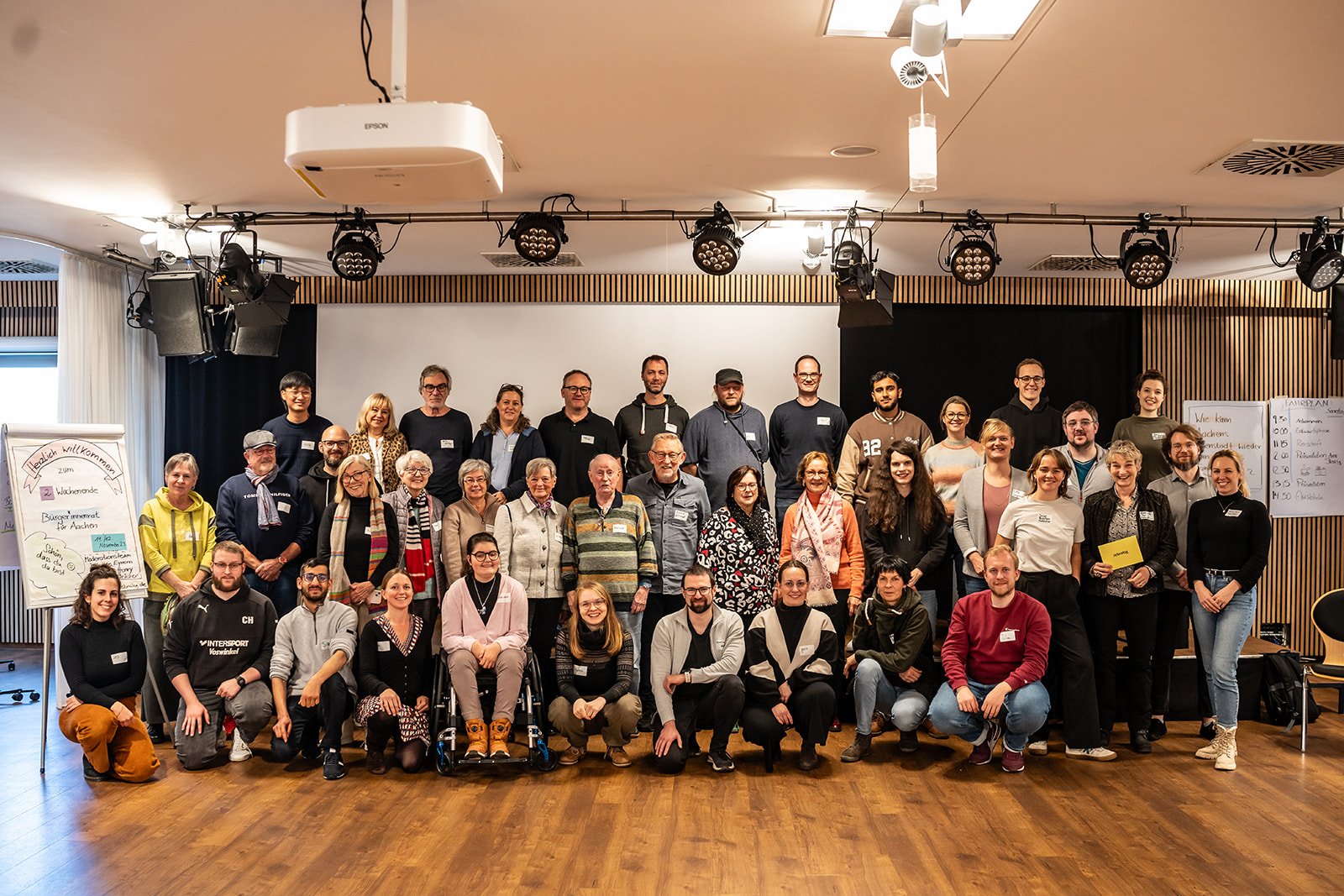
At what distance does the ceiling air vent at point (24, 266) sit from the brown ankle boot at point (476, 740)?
4.95m

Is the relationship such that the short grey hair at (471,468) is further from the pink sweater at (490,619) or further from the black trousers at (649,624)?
the black trousers at (649,624)

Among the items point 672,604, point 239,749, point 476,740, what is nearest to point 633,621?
point 672,604

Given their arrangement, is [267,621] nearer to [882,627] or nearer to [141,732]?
[141,732]

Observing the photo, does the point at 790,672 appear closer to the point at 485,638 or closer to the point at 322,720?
the point at 485,638

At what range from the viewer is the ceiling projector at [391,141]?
8.39ft

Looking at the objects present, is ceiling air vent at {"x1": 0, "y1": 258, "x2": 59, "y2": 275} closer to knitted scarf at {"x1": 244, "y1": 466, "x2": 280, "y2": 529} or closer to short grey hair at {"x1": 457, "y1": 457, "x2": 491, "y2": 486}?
knitted scarf at {"x1": 244, "y1": 466, "x2": 280, "y2": 529}

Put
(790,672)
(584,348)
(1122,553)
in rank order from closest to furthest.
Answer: (790,672), (1122,553), (584,348)

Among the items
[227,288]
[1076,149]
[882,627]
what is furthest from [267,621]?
[1076,149]

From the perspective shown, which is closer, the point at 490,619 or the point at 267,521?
the point at 490,619

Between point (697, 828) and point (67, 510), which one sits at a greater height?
point (67, 510)

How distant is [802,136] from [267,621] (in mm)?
3500

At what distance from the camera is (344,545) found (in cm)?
505

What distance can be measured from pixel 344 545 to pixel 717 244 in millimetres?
2544

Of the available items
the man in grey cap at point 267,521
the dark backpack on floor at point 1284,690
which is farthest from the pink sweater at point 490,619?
the dark backpack on floor at point 1284,690
